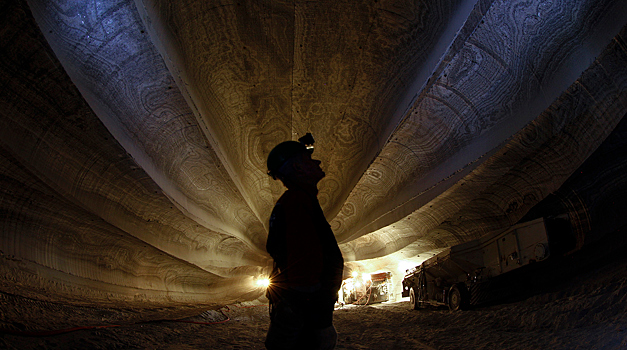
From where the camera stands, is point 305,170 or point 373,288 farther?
point 373,288

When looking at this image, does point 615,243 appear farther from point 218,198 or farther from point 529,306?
point 218,198

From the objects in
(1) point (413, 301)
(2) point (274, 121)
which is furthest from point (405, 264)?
(2) point (274, 121)

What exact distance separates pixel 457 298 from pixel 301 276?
233 inches

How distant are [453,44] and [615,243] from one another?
13.3ft

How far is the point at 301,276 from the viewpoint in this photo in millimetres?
2373

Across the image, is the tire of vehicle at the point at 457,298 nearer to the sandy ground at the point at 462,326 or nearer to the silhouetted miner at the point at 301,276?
the sandy ground at the point at 462,326

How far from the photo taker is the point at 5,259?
410 centimetres

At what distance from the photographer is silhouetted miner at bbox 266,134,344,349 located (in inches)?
94.1

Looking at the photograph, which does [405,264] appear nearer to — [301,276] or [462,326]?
[462,326]

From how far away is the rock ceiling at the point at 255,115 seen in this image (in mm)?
4016

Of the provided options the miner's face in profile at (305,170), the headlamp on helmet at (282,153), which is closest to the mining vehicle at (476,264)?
the miner's face in profile at (305,170)

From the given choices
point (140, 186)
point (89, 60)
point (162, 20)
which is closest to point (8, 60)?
point (89, 60)

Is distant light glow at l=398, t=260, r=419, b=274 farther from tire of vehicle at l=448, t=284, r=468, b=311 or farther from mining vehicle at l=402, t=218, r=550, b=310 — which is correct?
tire of vehicle at l=448, t=284, r=468, b=311

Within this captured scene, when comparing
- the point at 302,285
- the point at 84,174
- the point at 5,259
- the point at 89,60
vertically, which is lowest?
the point at 302,285
